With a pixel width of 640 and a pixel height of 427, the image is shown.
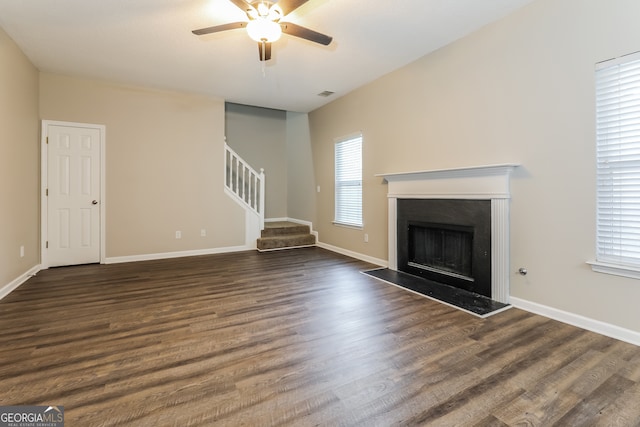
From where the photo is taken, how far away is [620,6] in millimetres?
2234

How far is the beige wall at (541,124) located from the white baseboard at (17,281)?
196 inches

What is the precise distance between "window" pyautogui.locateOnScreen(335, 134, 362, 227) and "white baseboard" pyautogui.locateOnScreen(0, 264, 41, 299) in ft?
14.6

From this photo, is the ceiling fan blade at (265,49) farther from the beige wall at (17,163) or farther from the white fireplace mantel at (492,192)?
the beige wall at (17,163)

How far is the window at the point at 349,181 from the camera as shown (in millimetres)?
5070

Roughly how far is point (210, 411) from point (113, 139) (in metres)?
4.73

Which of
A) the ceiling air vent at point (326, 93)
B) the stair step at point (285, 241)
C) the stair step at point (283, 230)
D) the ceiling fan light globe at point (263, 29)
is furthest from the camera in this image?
the stair step at point (283, 230)

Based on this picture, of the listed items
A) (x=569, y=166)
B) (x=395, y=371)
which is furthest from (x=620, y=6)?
(x=395, y=371)

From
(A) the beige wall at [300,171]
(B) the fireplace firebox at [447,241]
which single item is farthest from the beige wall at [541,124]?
(A) the beige wall at [300,171]

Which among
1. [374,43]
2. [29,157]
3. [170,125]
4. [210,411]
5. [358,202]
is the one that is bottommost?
[210,411]

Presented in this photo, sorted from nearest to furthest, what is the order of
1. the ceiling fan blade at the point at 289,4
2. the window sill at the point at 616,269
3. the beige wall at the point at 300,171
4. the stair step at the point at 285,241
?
1. the window sill at the point at 616,269
2. the ceiling fan blade at the point at 289,4
3. the stair step at the point at 285,241
4. the beige wall at the point at 300,171

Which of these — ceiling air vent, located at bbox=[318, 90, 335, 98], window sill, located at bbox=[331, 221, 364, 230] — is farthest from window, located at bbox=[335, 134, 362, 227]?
ceiling air vent, located at bbox=[318, 90, 335, 98]

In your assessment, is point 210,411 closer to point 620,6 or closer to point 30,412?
point 30,412

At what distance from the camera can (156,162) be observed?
16.5 ft

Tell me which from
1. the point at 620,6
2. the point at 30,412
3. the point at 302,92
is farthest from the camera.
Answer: the point at 302,92
